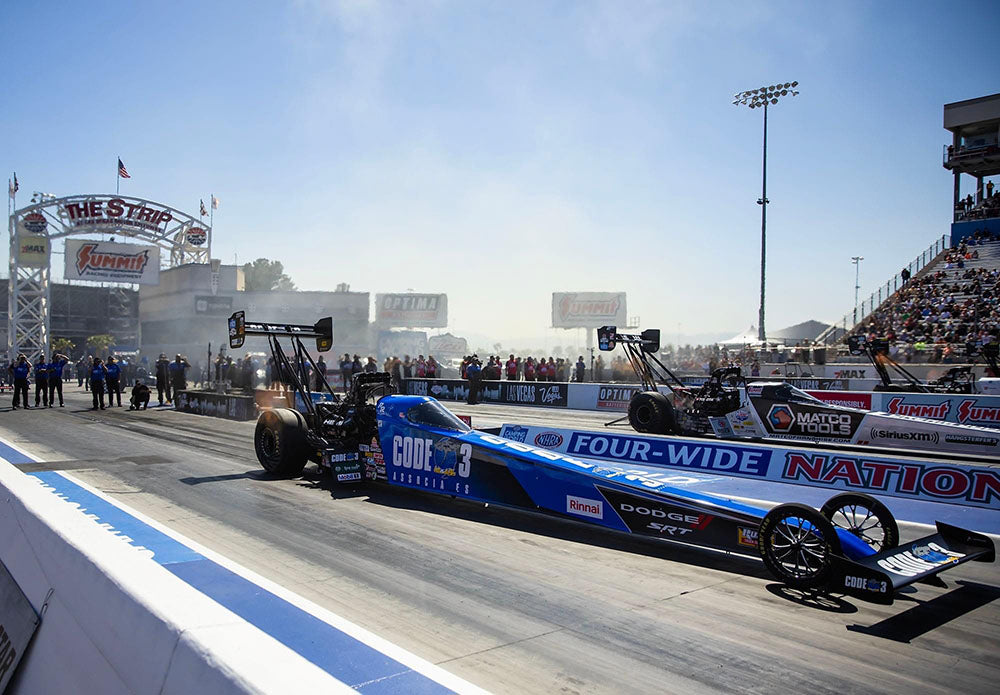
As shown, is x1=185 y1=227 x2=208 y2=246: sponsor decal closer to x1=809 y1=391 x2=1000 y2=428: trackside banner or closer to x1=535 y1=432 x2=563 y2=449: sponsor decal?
x1=809 y1=391 x2=1000 y2=428: trackside banner

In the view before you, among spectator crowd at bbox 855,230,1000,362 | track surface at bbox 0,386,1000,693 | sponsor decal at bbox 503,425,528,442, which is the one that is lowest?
track surface at bbox 0,386,1000,693

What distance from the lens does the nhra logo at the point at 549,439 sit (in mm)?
12266

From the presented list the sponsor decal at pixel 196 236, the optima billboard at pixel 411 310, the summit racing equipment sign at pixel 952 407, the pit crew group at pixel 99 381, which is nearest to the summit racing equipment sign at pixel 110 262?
the sponsor decal at pixel 196 236

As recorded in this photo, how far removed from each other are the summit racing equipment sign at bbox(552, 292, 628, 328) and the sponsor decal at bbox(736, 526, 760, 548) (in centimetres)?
5966

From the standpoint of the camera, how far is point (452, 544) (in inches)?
265

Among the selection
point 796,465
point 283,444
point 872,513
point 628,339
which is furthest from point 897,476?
point 283,444

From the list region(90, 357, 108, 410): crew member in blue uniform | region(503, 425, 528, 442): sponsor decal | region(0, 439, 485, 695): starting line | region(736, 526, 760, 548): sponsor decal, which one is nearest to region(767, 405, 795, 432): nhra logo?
region(503, 425, 528, 442): sponsor decal

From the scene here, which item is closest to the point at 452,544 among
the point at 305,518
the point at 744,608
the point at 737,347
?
the point at 305,518

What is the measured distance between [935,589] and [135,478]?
9.60 metres

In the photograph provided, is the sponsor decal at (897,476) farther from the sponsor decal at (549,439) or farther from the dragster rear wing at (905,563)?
the sponsor decal at (549,439)

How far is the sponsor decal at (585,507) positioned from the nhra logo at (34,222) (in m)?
45.1

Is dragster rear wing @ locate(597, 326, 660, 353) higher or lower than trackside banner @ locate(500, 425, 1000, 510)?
higher

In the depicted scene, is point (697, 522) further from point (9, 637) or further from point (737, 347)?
point (737, 347)

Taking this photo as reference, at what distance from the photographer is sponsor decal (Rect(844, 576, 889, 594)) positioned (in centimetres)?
494
